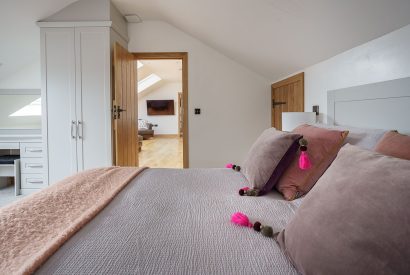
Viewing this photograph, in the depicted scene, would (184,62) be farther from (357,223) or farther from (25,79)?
(357,223)

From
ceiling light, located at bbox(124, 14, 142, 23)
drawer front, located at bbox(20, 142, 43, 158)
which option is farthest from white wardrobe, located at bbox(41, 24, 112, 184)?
ceiling light, located at bbox(124, 14, 142, 23)

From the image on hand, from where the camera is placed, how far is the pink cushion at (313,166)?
1339 mm

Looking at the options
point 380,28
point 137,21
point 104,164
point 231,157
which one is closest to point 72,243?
point 380,28

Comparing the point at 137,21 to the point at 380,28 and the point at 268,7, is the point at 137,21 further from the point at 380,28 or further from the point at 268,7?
the point at 380,28

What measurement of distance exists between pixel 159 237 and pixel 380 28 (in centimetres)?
159

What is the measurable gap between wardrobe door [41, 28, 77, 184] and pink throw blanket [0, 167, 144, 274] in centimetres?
202

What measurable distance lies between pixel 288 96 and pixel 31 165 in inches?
131

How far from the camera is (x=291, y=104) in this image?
327 cm

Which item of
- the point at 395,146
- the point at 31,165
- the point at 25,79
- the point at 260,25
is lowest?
the point at 31,165

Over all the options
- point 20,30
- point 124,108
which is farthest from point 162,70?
point 20,30

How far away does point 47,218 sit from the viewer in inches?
39.2

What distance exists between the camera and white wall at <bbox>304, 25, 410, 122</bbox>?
1.43 m

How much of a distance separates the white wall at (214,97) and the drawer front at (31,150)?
1798 mm

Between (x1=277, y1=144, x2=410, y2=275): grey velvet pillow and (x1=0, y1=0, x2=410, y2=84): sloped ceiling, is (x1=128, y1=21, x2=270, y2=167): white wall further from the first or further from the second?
(x1=277, y1=144, x2=410, y2=275): grey velvet pillow
